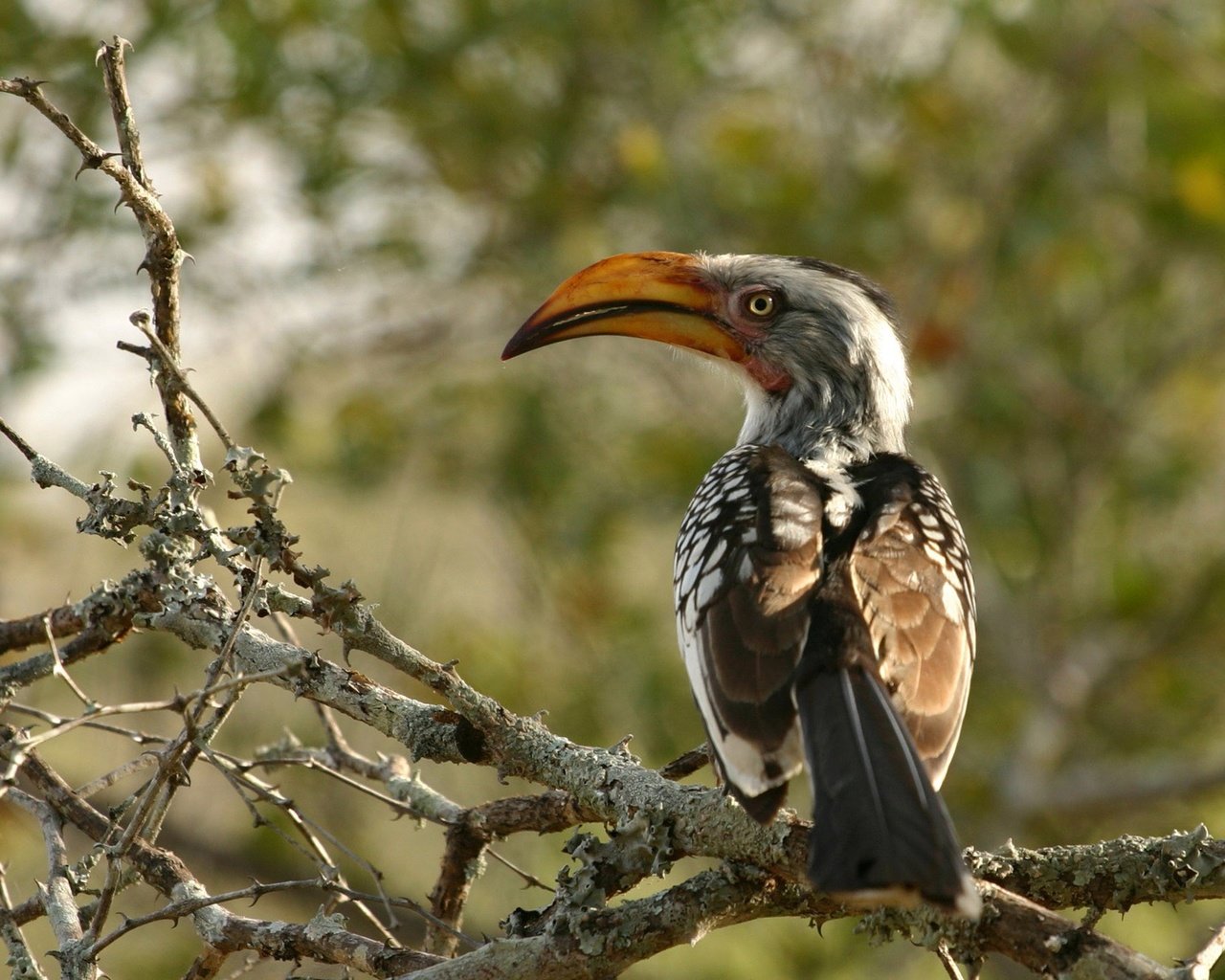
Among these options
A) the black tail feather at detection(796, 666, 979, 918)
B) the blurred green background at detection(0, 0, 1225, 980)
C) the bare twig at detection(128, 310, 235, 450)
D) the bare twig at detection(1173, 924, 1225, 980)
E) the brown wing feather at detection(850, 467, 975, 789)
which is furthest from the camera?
the blurred green background at detection(0, 0, 1225, 980)

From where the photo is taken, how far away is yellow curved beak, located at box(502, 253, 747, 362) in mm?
3771

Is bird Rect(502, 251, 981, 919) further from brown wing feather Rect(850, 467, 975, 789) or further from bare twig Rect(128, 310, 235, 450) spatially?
bare twig Rect(128, 310, 235, 450)

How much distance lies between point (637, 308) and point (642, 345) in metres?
3.36

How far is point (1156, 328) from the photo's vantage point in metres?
7.06

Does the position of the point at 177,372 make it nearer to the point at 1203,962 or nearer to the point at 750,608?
the point at 750,608

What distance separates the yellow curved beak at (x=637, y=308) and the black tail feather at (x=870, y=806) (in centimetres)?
150

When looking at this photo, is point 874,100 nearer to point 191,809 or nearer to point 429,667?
point 191,809

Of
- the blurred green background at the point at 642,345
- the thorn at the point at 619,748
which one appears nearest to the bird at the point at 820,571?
the thorn at the point at 619,748

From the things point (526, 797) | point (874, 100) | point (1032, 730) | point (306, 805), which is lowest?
point (526, 797)

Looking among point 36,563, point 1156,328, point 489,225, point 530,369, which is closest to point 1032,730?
point 1156,328

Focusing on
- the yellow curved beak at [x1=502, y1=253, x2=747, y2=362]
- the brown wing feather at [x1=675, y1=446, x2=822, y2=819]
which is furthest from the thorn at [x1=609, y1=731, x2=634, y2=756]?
the yellow curved beak at [x1=502, y1=253, x2=747, y2=362]

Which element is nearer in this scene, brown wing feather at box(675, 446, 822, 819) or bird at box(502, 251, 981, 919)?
bird at box(502, 251, 981, 919)

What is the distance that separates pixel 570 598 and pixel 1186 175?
3.07 m

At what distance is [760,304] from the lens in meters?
4.05
